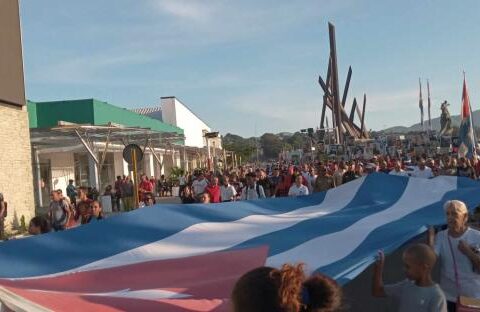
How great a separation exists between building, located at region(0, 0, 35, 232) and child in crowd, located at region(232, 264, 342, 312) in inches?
638

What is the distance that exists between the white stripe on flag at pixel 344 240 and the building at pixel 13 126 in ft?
42.6

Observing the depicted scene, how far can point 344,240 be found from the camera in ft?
17.4

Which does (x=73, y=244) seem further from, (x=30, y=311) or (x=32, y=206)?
(x=32, y=206)

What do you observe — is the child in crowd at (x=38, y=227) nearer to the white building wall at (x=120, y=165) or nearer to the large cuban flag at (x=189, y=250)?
the large cuban flag at (x=189, y=250)

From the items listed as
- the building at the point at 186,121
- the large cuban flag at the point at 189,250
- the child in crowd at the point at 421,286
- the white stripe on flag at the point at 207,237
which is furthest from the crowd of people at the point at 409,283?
the building at the point at 186,121

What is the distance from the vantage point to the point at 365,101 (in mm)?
80625

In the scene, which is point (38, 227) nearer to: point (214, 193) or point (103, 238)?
point (103, 238)

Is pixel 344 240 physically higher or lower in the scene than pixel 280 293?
lower

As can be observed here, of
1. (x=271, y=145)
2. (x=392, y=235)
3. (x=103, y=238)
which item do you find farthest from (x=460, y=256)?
(x=271, y=145)

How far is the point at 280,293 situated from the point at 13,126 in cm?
1735

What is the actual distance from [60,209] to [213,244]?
581 cm

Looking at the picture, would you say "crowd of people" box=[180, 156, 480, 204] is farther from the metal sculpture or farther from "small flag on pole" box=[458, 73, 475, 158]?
the metal sculpture

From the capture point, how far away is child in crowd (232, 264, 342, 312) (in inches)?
73.0

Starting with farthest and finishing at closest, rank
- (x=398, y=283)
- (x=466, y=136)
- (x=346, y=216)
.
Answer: (x=466, y=136)
(x=346, y=216)
(x=398, y=283)
